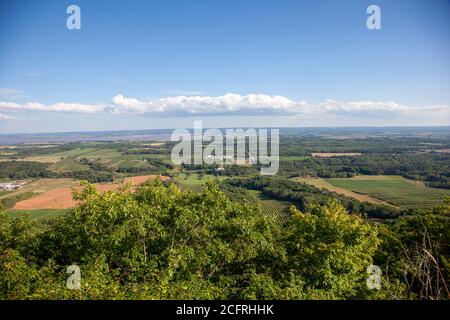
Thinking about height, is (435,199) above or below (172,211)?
below

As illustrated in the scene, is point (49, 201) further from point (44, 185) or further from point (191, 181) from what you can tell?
point (191, 181)

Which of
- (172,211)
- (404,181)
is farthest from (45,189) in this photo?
(404,181)

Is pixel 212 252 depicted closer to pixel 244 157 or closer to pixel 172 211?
pixel 172 211

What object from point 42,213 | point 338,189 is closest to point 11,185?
point 42,213

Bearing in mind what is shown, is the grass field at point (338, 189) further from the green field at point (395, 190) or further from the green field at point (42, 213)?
the green field at point (42, 213)

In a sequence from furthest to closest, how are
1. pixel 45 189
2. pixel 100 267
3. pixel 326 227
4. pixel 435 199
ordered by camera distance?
1. pixel 45 189
2. pixel 435 199
3. pixel 326 227
4. pixel 100 267

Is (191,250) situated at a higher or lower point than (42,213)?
higher
